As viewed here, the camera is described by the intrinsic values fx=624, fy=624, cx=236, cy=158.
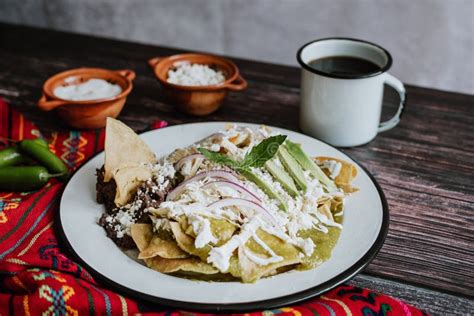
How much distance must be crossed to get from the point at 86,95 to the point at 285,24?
2.63 metres

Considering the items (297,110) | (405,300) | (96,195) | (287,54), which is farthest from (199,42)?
(405,300)

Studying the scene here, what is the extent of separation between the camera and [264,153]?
193 centimetres

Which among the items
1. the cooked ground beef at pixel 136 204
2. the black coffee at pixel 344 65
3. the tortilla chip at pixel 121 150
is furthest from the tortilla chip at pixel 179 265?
the black coffee at pixel 344 65

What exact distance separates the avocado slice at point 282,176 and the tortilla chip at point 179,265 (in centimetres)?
40

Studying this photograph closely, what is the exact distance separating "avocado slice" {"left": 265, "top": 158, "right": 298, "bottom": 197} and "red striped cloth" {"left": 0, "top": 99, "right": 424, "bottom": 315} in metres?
0.34

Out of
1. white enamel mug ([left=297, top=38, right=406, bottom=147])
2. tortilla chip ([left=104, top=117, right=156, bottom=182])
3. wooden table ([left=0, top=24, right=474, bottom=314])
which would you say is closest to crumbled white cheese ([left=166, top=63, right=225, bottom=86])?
wooden table ([left=0, top=24, right=474, bottom=314])

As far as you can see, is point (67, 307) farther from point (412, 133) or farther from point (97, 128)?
point (412, 133)

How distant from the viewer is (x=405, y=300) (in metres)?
1.74

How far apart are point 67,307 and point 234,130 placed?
844 millimetres

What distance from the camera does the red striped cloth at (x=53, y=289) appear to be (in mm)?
1623

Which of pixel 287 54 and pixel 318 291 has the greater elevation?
pixel 318 291

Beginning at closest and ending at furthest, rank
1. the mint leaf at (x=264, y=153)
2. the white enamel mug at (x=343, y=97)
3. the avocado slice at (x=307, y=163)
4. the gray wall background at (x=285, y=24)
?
1. the mint leaf at (x=264, y=153)
2. the avocado slice at (x=307, y=163)
3. the white enamel mug at (x=343, y=97)
4. the gray wall background at (x=285, y=24)

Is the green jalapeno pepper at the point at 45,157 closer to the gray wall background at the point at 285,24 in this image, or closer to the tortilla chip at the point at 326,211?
the tortilla chip at the point at 326,211

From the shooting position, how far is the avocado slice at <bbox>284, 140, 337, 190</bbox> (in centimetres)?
204
